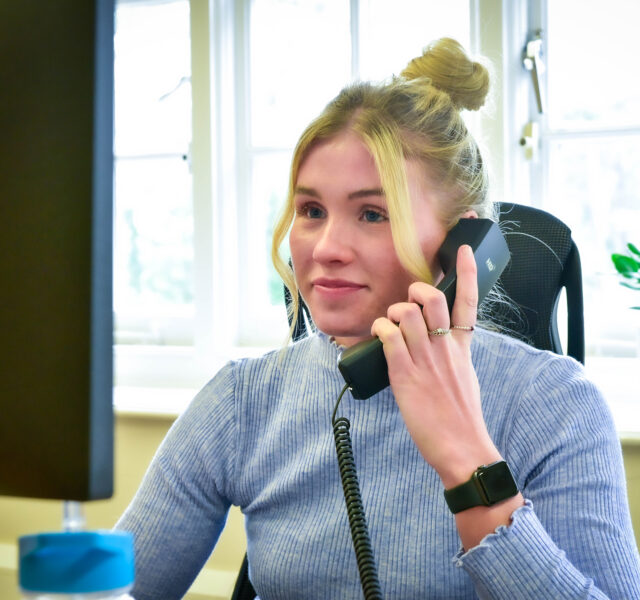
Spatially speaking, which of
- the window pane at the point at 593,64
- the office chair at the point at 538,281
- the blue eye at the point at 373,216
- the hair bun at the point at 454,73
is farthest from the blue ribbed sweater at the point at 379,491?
the window pane at the point at 593,64

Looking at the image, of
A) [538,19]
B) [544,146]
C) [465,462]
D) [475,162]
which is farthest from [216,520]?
[538,19]

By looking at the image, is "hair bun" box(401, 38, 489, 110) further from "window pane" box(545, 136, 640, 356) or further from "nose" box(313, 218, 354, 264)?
"window pane" box(545, 136, 640, 356)

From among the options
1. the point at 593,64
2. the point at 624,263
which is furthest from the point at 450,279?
the point at 593,64

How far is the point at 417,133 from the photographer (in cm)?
120

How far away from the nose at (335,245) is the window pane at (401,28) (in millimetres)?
1166

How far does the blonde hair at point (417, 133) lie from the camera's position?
1.13 meters

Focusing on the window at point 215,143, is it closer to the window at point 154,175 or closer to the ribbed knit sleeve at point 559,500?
the window at point 154,175

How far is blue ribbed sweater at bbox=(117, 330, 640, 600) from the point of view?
92 cm

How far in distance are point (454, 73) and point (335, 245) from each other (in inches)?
15.0

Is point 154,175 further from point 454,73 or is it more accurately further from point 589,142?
point 454,73

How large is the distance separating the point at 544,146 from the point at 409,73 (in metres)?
0.96

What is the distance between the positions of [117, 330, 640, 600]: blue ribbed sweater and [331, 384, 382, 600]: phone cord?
0.06m

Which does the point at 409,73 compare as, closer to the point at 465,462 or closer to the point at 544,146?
the point at 465,462

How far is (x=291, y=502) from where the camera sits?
1.12 meters
